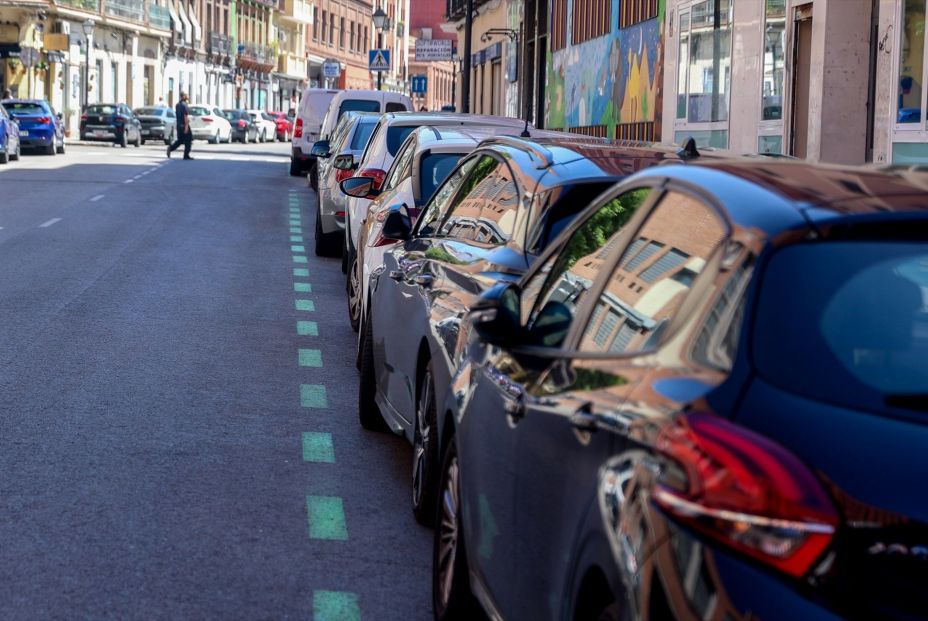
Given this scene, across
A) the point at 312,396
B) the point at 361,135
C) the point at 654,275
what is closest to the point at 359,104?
the point at 361,135

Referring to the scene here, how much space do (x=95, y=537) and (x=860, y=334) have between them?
354 centimetres

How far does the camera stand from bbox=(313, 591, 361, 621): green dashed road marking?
4996 millimetres

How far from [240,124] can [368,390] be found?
62.4m

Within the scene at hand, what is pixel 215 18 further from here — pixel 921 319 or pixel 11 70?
pixel 921 319

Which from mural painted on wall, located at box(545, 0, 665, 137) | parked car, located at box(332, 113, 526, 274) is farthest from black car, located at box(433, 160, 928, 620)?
mural painted on wall, located at box(545, 0, 665, 137)

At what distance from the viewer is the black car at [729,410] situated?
2.56 m

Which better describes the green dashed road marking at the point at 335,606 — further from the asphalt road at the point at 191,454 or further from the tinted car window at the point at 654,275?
the tinted car window at the point at 654,275

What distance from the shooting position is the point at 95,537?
578 cm

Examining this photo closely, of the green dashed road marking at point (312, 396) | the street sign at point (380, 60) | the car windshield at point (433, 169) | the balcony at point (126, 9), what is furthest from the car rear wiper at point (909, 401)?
the balcony at point (126, 9)

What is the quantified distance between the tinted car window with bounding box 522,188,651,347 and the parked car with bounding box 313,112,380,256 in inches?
443

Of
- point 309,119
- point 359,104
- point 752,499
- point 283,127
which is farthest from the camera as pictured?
point 283,127

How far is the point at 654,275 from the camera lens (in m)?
3.46

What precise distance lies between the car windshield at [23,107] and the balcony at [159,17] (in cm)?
3268

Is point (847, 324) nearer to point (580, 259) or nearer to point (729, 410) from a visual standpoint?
point (729, 410)
